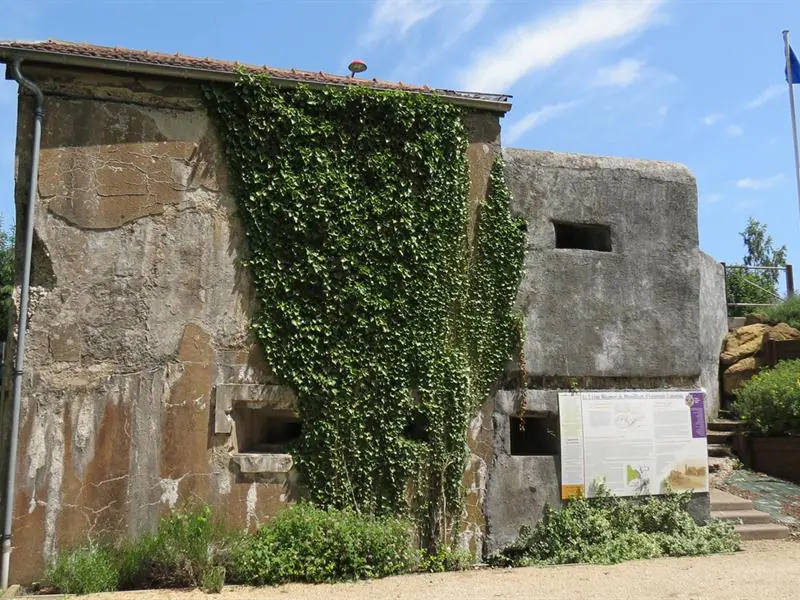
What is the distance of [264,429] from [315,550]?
6.32ft

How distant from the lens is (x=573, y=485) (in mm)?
8180

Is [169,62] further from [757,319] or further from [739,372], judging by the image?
[757,319]

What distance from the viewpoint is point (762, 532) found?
8602mm

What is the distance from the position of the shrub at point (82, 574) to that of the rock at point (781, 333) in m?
11.9

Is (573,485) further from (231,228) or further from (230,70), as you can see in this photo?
(230,70)

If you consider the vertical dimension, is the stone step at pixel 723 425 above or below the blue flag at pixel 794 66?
below

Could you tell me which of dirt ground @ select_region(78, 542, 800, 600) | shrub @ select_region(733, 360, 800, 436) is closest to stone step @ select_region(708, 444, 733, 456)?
shrub @ select_region(733, 360, 800, 436)

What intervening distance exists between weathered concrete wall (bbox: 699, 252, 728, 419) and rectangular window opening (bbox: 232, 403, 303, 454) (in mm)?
7540

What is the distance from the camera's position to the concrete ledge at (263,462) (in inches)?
289

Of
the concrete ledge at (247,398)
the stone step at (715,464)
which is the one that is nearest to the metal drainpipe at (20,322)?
the concrete ledge at (247,398)

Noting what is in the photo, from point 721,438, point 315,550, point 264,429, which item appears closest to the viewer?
point 315,550

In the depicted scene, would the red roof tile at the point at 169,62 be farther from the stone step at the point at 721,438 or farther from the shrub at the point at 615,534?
the stone step at the point at 721,438

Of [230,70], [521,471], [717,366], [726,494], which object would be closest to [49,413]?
[230,70]

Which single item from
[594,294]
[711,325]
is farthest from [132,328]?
[711,325]
